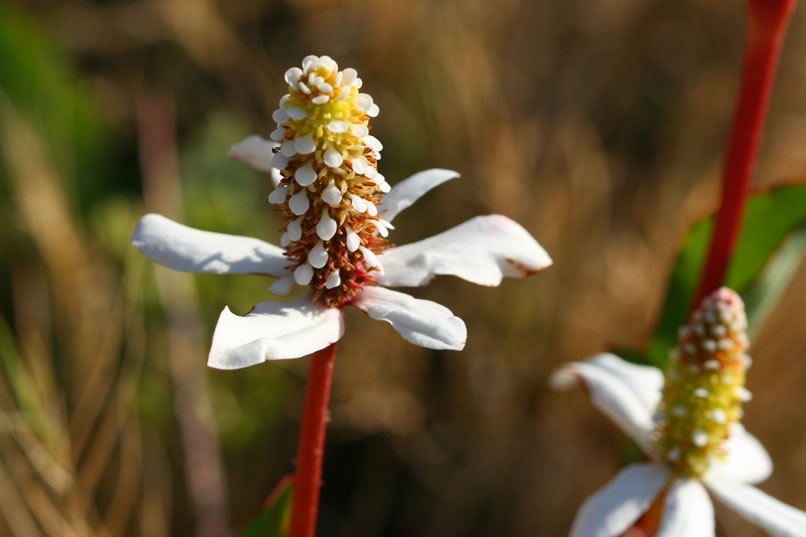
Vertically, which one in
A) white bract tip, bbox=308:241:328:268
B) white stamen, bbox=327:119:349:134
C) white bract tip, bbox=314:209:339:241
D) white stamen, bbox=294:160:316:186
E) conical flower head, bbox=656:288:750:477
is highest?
white stamen, bbox=327:119:349:134

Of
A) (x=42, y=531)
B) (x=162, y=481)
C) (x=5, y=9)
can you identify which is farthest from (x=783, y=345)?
(x=5, y=9)

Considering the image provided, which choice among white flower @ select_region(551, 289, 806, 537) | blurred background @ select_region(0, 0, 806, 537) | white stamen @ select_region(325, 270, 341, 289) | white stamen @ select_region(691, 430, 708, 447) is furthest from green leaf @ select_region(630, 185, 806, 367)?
white stamen @ select_region(325, 270, 341, 289)

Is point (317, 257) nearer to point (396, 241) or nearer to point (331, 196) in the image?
point (331, 196)

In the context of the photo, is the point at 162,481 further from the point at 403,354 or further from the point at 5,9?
the point at 5,9

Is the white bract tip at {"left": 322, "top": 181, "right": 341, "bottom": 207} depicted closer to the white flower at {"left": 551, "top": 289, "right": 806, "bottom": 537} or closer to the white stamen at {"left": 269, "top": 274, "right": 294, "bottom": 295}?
the white stamen at {"left": 269, "top": 274, "right": 294, "bottom": 295}

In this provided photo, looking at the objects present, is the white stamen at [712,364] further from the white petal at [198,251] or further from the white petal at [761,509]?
the white petal at [198,251]

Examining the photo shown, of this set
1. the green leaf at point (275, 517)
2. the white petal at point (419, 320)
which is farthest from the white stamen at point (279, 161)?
the green leaf at point (275, 517)
